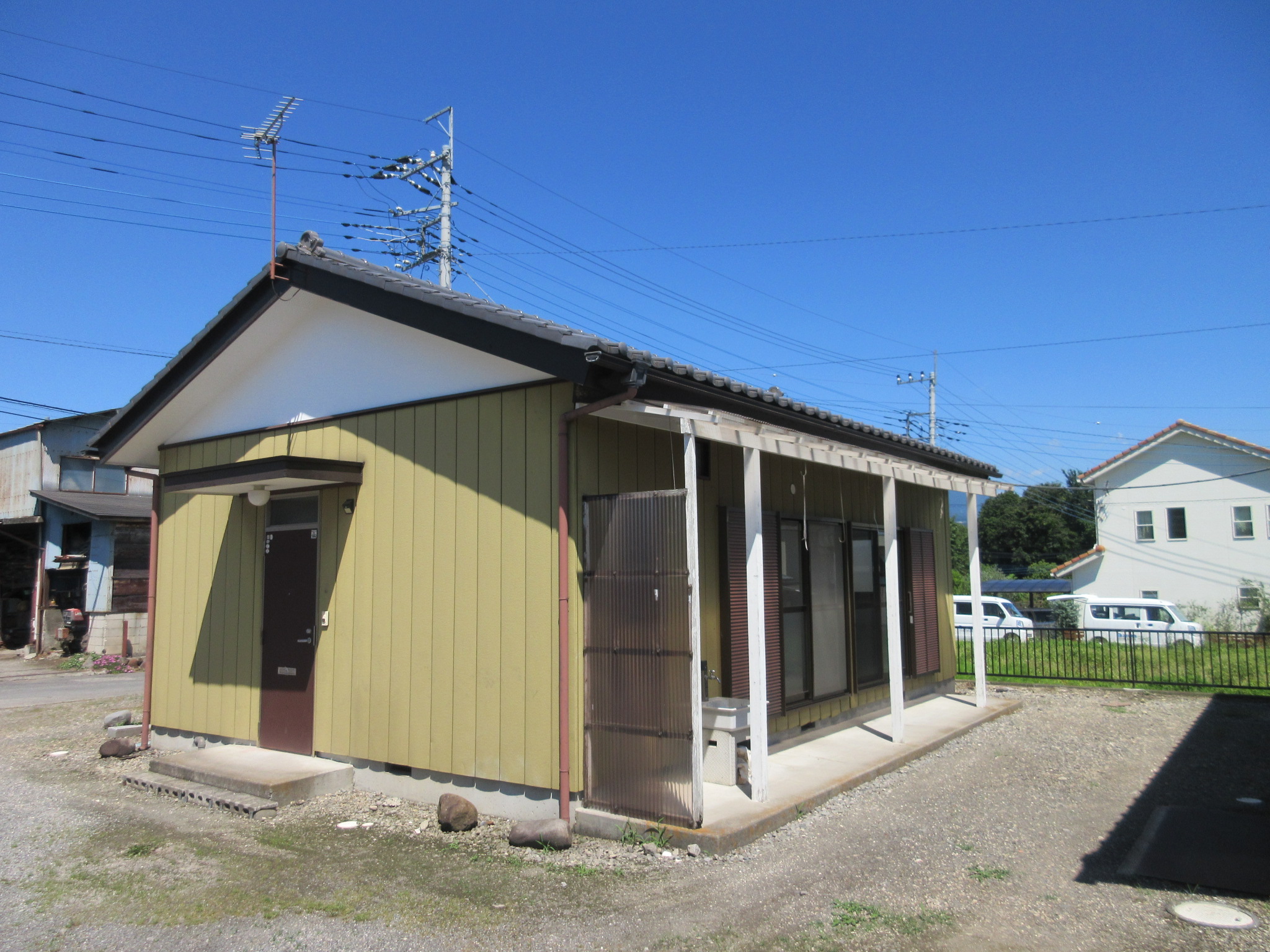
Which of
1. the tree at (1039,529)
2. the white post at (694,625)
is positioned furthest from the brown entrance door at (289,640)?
the tree at (1039,529)

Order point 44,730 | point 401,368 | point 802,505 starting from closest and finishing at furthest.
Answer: point 401,368 < point 802,505 < point 44,730

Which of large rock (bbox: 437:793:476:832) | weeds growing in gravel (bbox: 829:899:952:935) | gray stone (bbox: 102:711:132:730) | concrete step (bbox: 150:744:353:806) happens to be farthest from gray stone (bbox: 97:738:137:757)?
weeds growing in gravel (bbox: 829:899:952:935)

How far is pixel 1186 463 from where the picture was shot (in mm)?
27391

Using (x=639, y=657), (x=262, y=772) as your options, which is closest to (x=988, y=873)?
(x=639, y=657)

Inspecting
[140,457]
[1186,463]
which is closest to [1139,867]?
[140,457]

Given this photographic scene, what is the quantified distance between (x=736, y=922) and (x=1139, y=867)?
7.81ft

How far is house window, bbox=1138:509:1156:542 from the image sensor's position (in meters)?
27.9

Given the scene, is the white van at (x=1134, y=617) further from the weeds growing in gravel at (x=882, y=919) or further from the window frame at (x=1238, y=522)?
the weeds growing in gravel at (x=882, y=919)

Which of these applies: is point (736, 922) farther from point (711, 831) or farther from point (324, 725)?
point (324, 725)

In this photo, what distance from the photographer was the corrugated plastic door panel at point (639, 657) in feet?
16.6

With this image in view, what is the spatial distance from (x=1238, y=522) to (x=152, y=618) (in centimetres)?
2940

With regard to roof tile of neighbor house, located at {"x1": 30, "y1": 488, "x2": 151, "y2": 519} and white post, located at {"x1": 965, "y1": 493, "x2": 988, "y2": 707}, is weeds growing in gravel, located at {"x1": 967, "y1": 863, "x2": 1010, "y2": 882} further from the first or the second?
roof tile of neighbor house, located at {"x1": 30, "y1": 488, "x2": 151, "y2": 519}

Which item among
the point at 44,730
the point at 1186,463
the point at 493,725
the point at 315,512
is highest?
the point at 1186,463

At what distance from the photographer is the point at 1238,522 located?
26.3 m
